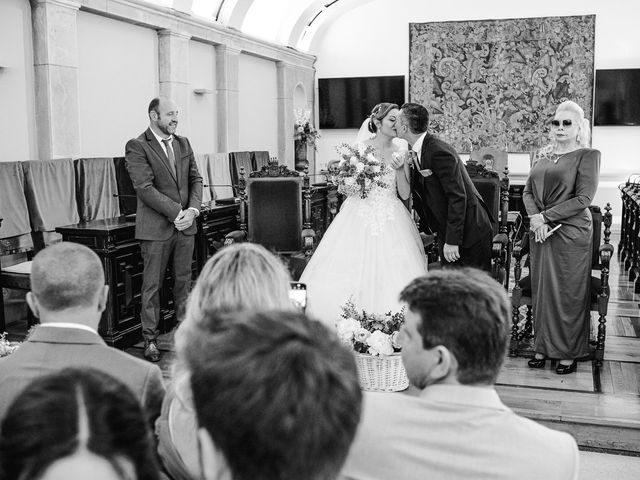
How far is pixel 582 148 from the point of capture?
4738 millimetres

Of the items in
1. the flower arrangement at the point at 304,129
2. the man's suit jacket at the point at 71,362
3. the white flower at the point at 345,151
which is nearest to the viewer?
Result: the man's suit jacket at the point at 71,362

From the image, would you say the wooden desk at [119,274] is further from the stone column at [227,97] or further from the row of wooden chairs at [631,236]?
the stone column at [227,97]

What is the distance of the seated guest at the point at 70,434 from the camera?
935 mm

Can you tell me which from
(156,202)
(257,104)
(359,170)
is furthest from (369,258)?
(257,104)

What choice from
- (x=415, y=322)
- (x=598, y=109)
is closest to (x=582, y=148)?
(x=415, y=322)

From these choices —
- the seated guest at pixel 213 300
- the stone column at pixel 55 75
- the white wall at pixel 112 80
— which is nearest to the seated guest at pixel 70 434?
the seated guest at pixel 213 300

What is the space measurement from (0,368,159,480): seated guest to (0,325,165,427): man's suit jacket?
0.91m

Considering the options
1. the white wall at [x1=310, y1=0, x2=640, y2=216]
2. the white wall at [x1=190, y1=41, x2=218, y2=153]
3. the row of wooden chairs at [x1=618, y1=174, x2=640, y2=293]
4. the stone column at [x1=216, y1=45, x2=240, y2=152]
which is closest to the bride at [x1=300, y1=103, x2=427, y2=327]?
the row of wooden chairs at [x1=618, y1=174, x2=640, y2=293]

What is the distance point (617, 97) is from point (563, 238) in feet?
32.9

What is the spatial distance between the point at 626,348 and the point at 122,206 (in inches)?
201

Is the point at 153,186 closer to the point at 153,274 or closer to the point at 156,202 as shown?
the point at 156,202

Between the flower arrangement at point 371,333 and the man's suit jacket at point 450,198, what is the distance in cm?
98

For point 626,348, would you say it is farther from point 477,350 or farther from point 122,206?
point 122,206

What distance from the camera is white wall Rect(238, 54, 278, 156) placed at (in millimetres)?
12672
